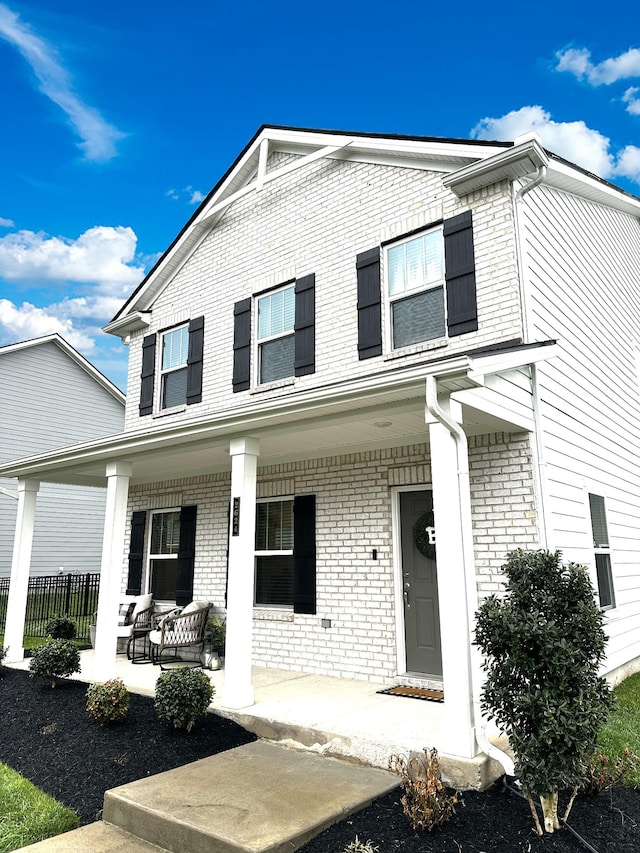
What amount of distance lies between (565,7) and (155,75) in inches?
448

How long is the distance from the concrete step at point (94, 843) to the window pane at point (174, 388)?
7.17m

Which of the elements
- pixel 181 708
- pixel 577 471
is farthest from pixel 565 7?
pixel 181 708

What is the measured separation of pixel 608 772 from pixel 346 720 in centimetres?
209

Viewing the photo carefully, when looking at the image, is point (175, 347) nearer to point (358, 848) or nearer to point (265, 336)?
point (265, 336)

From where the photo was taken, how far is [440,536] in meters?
4.82

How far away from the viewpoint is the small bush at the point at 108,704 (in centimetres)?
580

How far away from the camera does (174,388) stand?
34.8 ft

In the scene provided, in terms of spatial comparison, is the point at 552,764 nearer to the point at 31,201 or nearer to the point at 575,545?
the point at 575,545

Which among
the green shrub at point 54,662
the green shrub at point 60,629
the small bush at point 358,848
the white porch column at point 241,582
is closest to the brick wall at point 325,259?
the white porch column at point 241,582

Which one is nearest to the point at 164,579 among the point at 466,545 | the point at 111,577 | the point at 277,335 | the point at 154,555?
the point at 154,555

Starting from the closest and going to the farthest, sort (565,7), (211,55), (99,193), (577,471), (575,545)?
1. (575,545)
2. (577,471)
3. (565,7)
4. (211,55)
5. (99,193)

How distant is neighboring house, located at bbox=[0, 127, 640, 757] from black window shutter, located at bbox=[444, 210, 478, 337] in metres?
0.03

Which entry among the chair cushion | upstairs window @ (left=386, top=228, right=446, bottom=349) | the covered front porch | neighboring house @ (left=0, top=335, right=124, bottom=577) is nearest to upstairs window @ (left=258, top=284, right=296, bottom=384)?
the covered front porch

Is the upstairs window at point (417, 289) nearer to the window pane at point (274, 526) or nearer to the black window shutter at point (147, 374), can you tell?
the window pane at point (274, 526)
